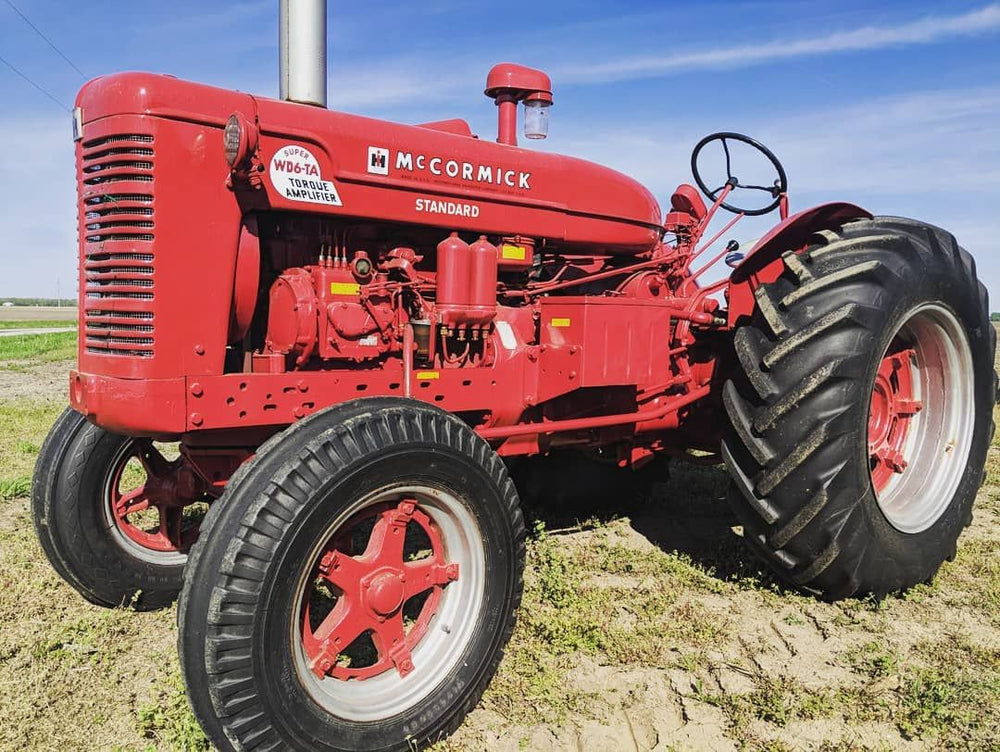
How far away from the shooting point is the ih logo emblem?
311cm

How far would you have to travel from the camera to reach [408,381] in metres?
3.12

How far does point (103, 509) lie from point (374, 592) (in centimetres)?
179

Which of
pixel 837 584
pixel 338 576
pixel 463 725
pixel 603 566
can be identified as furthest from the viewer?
pixel 603 566

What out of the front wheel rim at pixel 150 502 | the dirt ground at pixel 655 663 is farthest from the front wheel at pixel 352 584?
the front wheel rim at pixel 150 502

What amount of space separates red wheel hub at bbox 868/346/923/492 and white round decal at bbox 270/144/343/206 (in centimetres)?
289

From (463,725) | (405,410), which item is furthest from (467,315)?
(463,725)

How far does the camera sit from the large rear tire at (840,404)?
3.29 meters

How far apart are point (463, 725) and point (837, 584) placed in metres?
1.79

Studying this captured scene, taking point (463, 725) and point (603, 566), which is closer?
point (463, 725)

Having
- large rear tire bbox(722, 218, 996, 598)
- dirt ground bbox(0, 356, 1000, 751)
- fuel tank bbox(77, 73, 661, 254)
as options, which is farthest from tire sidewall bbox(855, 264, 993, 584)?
fuel tank bbox(77, 73, 661, 254)

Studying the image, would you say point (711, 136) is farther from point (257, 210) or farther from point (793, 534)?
point (257, 210)

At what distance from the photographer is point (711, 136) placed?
16.1 feet

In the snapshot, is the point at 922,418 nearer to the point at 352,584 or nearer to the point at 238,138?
the point at 352,584

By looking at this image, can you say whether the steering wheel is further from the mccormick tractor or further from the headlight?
the headlight
